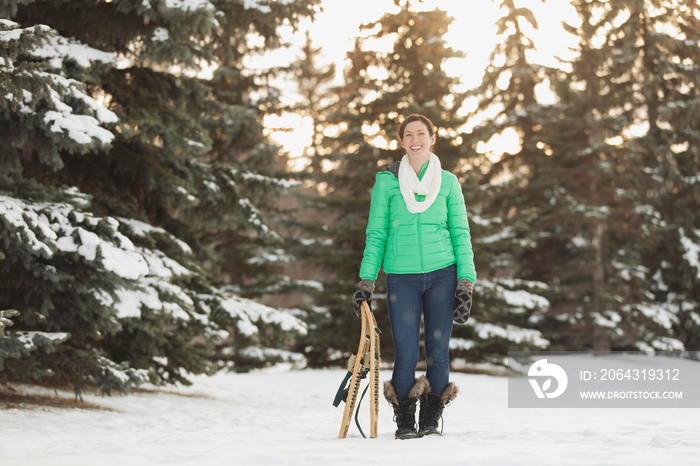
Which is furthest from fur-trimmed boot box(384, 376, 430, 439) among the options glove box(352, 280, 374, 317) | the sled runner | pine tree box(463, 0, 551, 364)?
pine tree box(463, 0, 551, 364)

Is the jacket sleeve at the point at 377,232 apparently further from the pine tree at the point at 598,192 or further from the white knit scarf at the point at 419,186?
the pine tree at the point at 598,192

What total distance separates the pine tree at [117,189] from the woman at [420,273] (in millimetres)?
2282

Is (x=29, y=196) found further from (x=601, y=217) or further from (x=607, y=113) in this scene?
(x=607, y=113)

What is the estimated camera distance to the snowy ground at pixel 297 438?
3.32 metres

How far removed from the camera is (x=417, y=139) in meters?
4.40

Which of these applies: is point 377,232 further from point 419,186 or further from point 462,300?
point 462,300

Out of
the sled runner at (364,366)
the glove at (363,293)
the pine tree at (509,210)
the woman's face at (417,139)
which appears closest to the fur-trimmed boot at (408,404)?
the sled runner at (364,366)

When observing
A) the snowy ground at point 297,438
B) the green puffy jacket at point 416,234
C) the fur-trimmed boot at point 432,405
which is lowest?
the snowy ground at point 297,438

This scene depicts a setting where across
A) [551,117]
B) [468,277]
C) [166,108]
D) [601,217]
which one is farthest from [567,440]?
[551,117]

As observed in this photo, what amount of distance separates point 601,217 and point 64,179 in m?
11.3

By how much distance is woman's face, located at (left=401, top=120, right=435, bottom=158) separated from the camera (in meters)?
4.41

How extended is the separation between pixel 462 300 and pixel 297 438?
5.09 ft

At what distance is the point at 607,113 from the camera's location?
56.6 feet

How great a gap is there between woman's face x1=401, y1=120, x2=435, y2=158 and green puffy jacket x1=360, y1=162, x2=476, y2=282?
0.11 m
